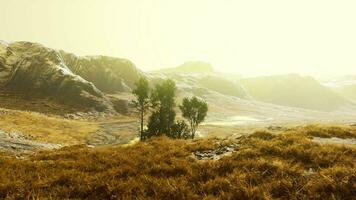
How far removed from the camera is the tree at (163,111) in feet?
229

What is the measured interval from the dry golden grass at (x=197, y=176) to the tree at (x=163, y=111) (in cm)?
5571

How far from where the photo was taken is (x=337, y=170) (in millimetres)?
8805

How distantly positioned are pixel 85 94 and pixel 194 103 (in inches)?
4355

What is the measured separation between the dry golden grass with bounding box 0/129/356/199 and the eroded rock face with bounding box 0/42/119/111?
528 ft

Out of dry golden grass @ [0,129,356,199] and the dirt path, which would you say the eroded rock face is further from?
dry golden grass @ [0,129,356,199]

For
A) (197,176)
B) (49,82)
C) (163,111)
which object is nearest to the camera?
(197,176)

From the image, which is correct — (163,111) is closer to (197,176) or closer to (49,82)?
(197,176)

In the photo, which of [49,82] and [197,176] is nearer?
[197,176]

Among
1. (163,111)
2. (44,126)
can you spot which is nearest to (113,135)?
(44,126)

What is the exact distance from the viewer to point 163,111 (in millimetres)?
76000

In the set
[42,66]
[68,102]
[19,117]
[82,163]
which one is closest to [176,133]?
[82,163]

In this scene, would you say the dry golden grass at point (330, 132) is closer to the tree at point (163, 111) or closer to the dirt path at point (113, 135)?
the tree at point (163, 111)

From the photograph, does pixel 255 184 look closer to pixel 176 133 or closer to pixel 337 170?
pixel 337 170

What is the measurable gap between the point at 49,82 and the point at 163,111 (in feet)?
430
